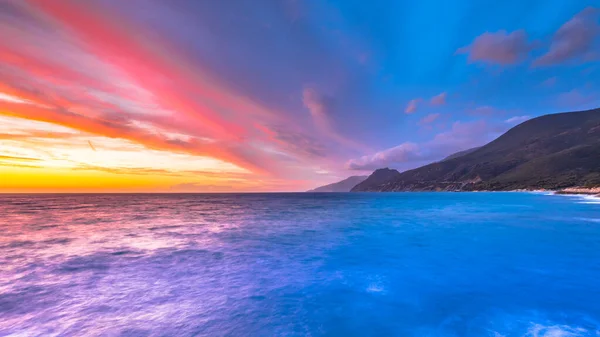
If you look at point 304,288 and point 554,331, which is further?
point 304,288

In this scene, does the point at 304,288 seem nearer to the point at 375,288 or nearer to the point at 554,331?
the point at 375,288

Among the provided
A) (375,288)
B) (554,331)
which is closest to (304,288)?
(375,288)

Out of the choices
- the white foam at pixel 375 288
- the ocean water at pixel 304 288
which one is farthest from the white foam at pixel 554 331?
the white foam at pixel 375 288

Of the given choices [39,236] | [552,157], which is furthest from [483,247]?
[552,157]

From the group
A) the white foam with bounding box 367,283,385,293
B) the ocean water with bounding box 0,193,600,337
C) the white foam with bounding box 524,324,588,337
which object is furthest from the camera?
the white foam with bounding box 367,283,385,293

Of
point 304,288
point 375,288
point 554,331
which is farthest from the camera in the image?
point 375,288

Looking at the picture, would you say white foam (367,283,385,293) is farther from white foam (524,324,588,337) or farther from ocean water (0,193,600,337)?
white foam (524,324,588,337)

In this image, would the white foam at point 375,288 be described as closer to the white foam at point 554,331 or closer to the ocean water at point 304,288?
the ocean water at point 304,288

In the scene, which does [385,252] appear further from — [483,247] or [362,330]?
[362,330]

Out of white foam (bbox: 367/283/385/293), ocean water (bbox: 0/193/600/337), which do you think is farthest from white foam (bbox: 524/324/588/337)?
white foam (bbox: 367/283/385/293)

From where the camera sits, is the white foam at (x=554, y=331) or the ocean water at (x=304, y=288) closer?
the white foam at (x=554, y=331)

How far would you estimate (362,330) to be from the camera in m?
9.06

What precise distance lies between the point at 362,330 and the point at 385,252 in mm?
13624

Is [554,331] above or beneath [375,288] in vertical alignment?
above
